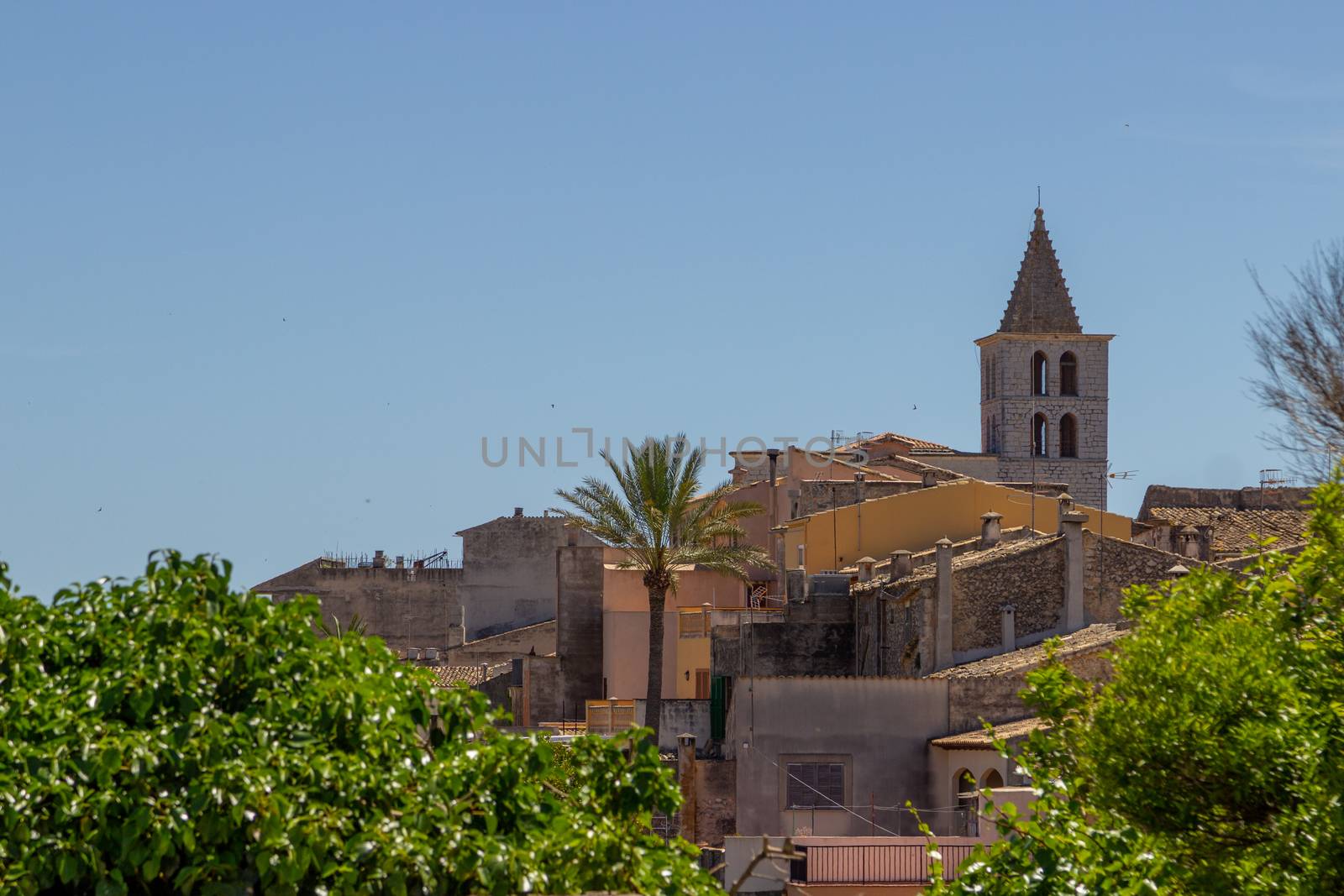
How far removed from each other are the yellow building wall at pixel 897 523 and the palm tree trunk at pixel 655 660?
7.04 m

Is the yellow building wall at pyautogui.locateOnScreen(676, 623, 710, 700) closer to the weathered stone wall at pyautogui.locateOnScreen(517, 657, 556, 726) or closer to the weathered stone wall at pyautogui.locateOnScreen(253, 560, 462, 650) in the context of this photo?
the weathered stone wall at pyautogui.locateOnScreen(517, 657, 556, 726)

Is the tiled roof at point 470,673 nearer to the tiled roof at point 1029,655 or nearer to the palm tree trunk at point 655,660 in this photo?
the palm tree trunk at point 655,660

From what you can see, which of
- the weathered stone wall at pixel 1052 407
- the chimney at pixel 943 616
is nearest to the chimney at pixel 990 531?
the chimney at pixel 943 616

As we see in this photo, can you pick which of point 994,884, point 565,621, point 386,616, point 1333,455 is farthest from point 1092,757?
point 386,616

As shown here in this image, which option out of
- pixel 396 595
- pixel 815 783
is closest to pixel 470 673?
pixel 396 595

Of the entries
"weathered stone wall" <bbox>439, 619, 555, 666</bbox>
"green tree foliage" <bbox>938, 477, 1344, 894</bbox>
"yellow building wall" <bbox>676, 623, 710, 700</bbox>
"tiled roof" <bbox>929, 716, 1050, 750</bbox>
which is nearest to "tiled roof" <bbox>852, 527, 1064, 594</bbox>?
"yellow building wall" <bbox>676, 623, 710, 700</bbox>

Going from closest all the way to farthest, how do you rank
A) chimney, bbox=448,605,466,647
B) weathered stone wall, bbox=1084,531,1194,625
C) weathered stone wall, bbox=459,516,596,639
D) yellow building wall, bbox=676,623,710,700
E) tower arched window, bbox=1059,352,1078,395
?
weathered stone wall, bbox=1084,531,1194,625 < yellow building wall, bbox=676,623,710,700 < chimney, bbox=448,605,466,647 < weathered stone wall, bbox=459,516,596,639 < tower arched window, bbox=1059,352,1078,395

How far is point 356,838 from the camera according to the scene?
241 inches

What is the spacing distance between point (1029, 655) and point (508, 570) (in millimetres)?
29795

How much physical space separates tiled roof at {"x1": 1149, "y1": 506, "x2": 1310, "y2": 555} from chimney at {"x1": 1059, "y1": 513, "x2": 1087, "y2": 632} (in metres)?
11.5

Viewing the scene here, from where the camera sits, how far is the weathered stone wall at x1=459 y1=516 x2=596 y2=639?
6025cm

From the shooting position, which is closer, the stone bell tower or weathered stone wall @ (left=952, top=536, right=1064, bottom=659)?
weathered stone wall @ (left=952, top=536, right=1064, bottom=659)

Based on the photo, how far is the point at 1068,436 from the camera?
269 ft

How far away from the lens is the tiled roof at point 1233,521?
47.8 m
